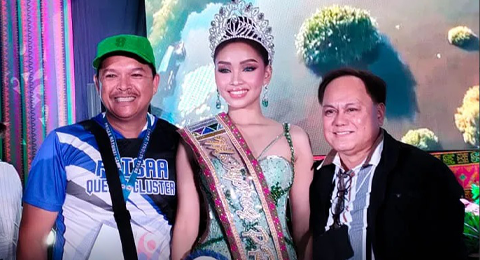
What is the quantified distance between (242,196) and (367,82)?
66 cm

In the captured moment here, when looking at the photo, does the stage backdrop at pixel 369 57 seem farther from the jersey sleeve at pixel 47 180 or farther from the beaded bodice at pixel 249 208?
the jersey sleeve at pixel 47 180

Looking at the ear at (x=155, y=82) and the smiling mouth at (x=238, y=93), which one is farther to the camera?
the ear at (x=155, y=82)

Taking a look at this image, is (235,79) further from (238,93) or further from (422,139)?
(422,139)

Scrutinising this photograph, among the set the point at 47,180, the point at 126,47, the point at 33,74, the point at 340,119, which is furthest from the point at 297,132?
the point at 33,74

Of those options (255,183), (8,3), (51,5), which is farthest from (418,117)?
(8,3)

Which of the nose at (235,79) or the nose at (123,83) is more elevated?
the nose at (123,83)

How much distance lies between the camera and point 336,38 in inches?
94.7

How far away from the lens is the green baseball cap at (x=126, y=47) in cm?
235

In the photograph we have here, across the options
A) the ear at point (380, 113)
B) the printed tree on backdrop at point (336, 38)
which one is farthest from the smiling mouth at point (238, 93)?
the ear at point (380, 113)

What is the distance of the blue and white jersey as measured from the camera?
7.54 feet

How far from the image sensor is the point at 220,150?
89.8 inches

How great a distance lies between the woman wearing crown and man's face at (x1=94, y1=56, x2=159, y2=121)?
0.28 m

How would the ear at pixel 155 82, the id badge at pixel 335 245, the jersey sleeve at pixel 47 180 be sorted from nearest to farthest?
1. the id badge at pixel 335 245
2. the jersey sleeve at pixel 47 180
3. the ear at pixel 155 82

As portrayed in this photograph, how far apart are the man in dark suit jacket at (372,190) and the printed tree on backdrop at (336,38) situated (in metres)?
0.19
